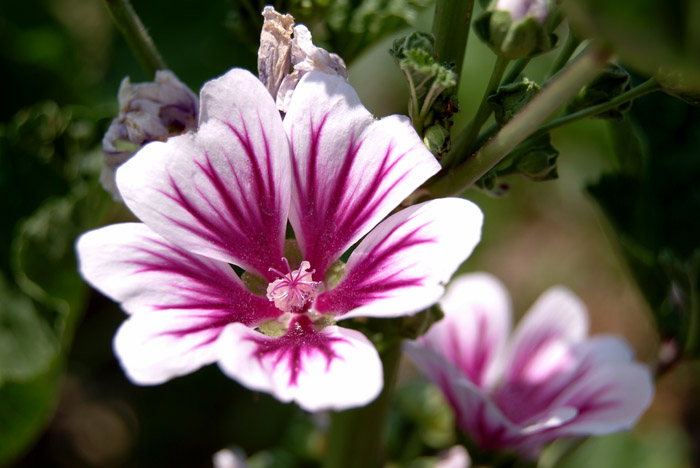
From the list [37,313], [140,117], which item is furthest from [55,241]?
[140,117]

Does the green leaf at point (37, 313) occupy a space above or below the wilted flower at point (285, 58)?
below

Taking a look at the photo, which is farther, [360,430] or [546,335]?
[546,335]

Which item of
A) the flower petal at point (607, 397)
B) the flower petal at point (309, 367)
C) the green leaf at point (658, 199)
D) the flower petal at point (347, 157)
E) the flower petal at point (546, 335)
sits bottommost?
the flower petal at point (546, 335)

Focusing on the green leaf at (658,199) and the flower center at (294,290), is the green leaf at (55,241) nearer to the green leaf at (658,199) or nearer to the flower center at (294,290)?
the flower center at (294,290)

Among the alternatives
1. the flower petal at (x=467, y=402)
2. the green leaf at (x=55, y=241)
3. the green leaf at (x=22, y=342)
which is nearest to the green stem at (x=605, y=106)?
the flower petal at (x=467, y=402)

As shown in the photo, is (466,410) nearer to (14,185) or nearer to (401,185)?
(401,185)

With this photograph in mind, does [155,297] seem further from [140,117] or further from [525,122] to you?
[525,122]

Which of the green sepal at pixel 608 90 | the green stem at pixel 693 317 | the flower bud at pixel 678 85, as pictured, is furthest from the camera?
the green stem at pixel 693 317
